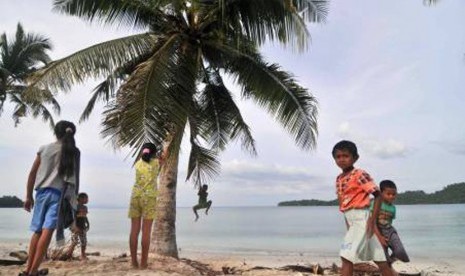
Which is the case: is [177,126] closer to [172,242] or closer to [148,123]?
[148,123]

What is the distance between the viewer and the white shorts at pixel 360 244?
457cm

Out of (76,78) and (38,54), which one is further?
(38,54)

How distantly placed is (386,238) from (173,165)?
16.4 ft

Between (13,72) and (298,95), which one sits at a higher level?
(13,72)

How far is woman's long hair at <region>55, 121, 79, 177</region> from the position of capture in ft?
18.1

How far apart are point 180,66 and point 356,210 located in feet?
17.3

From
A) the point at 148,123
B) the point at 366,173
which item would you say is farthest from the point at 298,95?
the point at 366,173

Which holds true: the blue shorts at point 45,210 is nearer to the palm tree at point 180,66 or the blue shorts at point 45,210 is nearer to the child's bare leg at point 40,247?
the child's bare leg at point 40,247

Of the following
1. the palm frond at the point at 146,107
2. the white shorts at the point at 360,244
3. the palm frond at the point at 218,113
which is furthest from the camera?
the palm frond at the point at 218,113

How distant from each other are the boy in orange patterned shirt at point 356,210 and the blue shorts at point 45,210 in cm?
304

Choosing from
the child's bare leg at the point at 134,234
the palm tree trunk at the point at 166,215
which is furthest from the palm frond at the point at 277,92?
the child's bare leg at the point at 134,234

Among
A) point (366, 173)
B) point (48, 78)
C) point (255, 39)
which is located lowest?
point (366, 173)

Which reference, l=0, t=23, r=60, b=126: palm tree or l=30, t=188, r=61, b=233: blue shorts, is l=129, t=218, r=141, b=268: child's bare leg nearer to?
l=30, t=188, r=61, b=233: blue shorts

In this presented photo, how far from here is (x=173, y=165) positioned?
31.3ft
